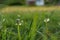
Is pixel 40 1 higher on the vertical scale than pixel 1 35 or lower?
lower

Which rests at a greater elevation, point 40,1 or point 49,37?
point 49,37

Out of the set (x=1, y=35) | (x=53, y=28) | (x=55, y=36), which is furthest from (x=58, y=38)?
(x=1, y=35)

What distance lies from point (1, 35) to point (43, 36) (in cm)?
23

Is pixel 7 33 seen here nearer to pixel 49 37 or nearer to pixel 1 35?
pixel 1 35

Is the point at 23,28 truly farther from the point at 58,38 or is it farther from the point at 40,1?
the point at 40,1

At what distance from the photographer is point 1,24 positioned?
109cm

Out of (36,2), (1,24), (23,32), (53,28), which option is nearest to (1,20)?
(1,24)

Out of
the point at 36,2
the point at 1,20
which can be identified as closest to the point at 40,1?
the point at 36,2

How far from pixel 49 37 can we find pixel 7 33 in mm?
198

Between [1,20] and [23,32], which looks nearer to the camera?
[23,32]

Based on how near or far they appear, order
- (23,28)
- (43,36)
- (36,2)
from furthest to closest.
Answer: (36,2) < (23,28) < (43,36)

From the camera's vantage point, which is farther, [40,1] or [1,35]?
[40,1]

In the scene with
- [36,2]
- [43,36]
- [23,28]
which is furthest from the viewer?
[36,2]

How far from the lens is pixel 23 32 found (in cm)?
102
